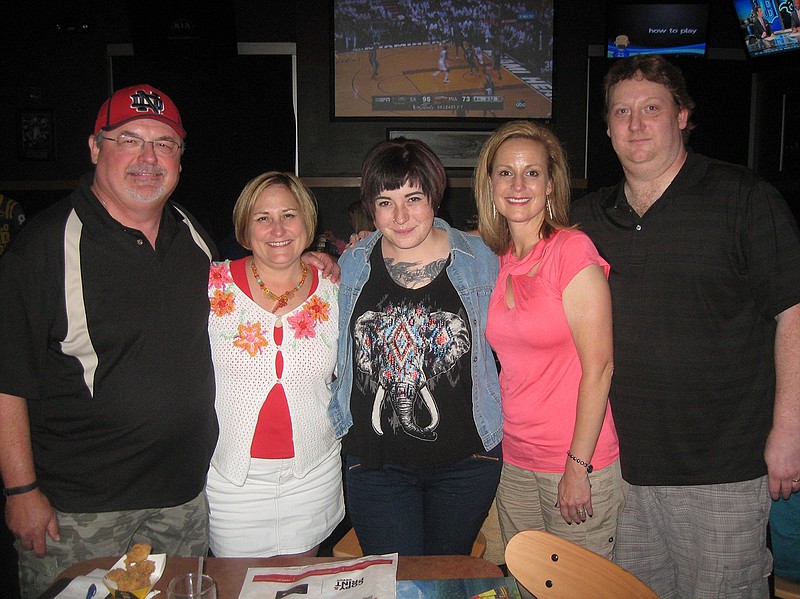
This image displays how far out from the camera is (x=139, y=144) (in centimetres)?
194

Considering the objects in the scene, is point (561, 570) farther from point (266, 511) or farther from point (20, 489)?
point (20, 489)

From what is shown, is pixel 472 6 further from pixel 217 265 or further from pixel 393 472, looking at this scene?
pixel 393 472

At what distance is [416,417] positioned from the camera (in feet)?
6.17

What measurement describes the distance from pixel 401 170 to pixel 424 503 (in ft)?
3.50

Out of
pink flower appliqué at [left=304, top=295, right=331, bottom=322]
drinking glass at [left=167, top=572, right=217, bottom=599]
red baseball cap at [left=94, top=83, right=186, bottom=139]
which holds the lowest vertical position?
drinking glass at [left=167, top=572, right=217, bottom=599]

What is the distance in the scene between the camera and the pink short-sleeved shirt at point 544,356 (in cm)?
177

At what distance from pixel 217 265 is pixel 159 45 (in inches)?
153

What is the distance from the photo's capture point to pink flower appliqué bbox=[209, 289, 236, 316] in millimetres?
1954

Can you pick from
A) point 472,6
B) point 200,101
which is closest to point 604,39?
point 472,6

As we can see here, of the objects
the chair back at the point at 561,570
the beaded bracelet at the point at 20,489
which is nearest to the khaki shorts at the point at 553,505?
the chair back at the point at 561,570

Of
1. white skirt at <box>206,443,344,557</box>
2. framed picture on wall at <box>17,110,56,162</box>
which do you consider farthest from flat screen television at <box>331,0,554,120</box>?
white skirt at <box>206,443,344,557</box>

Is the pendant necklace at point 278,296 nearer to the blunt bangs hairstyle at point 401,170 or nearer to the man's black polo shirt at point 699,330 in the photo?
the blunt bangs hairstyle at point 401,170

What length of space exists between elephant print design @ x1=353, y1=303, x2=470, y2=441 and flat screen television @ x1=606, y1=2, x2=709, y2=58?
14.0ft

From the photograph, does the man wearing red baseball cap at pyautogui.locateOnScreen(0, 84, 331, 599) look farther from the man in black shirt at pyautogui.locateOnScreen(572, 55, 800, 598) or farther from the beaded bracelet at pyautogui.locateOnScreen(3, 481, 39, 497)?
the man in black shirt at pyautogui.locateOnScreen(572, 55, 800, 598)
